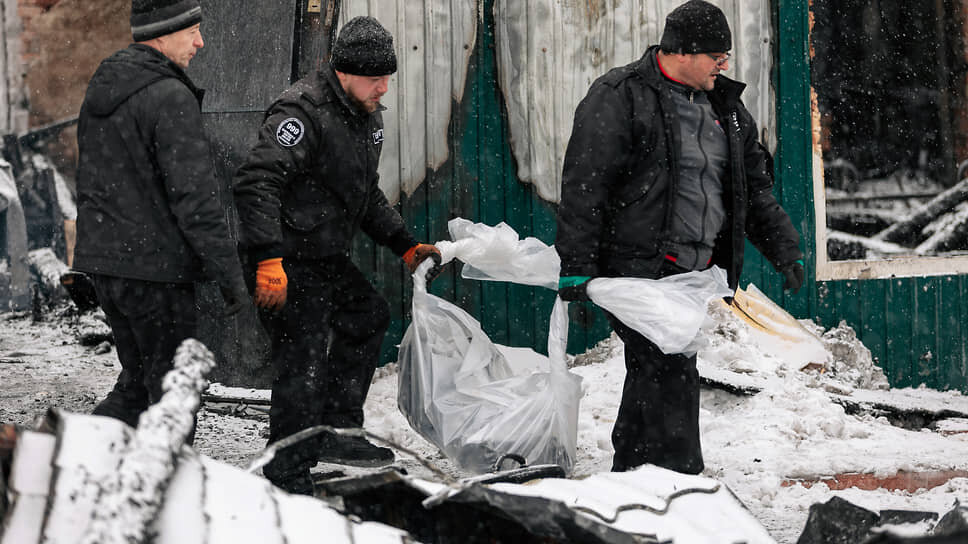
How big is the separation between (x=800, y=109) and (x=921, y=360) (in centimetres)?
179

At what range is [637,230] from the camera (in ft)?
11.8

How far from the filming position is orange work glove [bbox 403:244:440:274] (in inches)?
169

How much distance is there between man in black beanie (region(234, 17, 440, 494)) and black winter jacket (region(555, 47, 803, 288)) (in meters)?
0.86

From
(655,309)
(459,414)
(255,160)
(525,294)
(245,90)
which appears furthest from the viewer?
(525,294)

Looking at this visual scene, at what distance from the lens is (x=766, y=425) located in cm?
478

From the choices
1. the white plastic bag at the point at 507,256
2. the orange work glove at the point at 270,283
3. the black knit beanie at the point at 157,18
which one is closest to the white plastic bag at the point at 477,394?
the white plastic bag at the point at 507,256

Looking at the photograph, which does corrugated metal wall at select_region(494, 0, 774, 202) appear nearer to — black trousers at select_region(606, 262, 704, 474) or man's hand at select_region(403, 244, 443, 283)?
man's hand at select_region(403, 244, 443, 283)

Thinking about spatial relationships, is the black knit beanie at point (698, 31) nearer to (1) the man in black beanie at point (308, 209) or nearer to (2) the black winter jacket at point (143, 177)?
(1) the man in black beanie at point (308, 209)

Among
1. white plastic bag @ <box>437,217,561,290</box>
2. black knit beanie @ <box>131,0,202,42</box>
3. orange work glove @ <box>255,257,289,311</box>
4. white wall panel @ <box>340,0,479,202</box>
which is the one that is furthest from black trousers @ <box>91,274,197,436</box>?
white wall panel @ <box>340,0,479,202</box>

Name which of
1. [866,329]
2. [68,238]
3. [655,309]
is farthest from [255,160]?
[68,238]

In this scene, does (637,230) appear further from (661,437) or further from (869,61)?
(869,61)

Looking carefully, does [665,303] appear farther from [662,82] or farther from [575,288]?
[662,82]

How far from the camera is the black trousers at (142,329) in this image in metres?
3.25

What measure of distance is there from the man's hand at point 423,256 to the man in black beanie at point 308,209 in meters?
0.31
